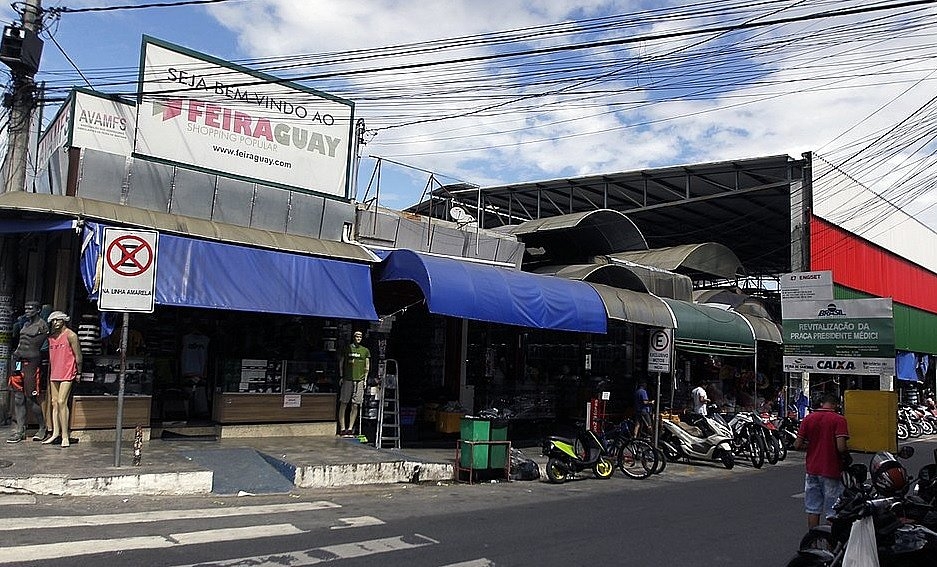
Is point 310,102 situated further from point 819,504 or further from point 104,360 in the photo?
point 819,504

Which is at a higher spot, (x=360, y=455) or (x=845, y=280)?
(x=845, y=280)

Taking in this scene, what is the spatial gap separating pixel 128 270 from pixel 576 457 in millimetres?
8095

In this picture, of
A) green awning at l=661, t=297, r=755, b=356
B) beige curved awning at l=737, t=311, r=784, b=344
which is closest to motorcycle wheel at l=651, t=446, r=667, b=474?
green awning at l=661, t=297, r=755, b=356

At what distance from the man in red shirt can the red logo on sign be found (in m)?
8.62

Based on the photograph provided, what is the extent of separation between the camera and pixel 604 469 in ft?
46.1

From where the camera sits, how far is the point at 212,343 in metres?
15.0

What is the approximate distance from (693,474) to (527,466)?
13.9 ft

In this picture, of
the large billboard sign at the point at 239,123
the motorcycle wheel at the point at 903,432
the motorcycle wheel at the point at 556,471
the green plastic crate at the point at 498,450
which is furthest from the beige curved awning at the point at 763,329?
the large billboard sign at the point at 239,123

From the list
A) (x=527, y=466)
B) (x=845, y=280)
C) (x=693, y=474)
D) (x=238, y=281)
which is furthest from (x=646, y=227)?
(x=238, y=281)

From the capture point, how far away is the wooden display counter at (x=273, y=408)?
44.1 ft

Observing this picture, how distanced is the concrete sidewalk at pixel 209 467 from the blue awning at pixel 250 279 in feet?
7.61

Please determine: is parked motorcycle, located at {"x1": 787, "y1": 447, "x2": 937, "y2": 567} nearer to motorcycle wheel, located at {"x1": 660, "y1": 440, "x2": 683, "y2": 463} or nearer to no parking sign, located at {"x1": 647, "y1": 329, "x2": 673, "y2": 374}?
no parking sign, located at {"x1": 647, "y1": 329, "x2": 673, "y2": 374}

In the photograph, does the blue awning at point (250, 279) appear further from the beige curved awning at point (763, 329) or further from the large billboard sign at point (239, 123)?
the beige curved awning at point (763, 329)

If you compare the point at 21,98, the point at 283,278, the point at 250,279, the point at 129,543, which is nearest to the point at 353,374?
the point at 283,278
